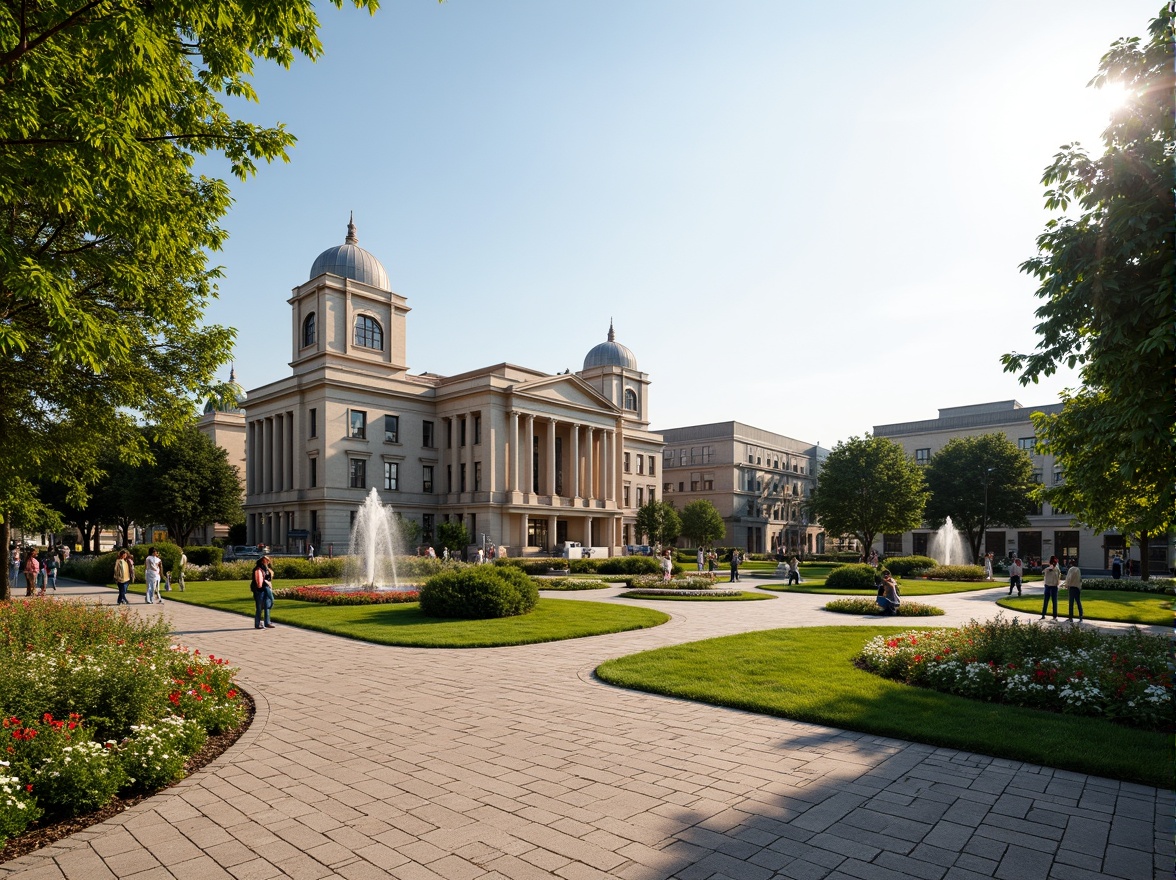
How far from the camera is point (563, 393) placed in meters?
68.9

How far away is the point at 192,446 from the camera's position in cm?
5703

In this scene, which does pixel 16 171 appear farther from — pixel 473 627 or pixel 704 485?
pixel 704 485

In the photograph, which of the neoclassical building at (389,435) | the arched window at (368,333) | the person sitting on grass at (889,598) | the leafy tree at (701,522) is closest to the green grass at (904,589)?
the person sitting on grass at (889,598)

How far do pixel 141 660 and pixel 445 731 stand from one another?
3.80 meters

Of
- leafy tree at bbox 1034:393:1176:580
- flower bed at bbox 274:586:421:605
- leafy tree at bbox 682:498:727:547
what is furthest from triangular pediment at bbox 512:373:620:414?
leafy tree at bbox 1034:393:1176:580

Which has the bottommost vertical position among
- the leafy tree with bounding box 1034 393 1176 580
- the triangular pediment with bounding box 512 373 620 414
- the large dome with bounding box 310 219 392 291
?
the leafy tree with bounding box 1034 393 1176 580

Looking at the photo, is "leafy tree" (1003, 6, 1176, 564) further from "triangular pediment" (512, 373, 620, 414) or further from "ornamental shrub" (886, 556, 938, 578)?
"triangular pediment" (512, 373, 620, 414)

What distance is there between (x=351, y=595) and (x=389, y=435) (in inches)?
1557

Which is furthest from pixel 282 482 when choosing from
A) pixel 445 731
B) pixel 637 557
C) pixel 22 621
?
pixel 445 731

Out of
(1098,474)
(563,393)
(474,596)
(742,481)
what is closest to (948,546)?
(563,393)

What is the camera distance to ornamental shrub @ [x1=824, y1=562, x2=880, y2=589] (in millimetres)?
35250

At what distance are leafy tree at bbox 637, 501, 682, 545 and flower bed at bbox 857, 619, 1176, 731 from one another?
62.5 meters

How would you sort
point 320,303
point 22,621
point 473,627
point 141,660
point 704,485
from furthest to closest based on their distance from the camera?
1. point 704,485
2. point 320,303
3. point 473,627
4. point 22,621
5. point 141,660

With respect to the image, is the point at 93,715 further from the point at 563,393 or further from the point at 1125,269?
the point at 563,393
